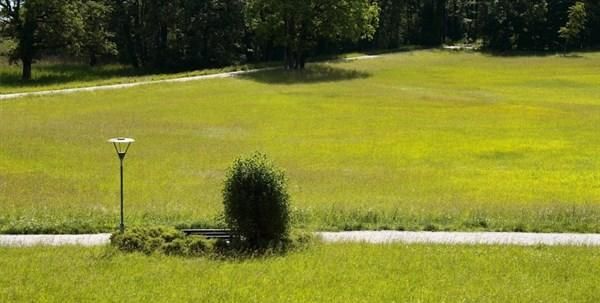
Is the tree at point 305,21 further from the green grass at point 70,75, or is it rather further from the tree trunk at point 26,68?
the tree trunk at point 26,68

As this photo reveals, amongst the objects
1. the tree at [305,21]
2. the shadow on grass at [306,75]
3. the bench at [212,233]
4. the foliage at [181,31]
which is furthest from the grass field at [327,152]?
the foliage at [181,31]

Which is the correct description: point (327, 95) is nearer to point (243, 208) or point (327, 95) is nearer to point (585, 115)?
point (585, 115)

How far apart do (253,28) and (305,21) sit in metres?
7.80

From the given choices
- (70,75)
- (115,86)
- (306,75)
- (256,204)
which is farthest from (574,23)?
(256,204)

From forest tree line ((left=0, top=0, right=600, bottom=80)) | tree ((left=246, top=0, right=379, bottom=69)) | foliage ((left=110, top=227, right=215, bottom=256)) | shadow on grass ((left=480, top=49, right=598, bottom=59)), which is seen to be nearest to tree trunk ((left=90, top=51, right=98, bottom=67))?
forest tree line ((left=0, top=0, right=600, bottom=80))

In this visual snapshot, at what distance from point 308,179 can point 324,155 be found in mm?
5979

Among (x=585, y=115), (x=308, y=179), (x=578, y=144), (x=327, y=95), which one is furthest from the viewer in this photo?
(x=327, y=95)

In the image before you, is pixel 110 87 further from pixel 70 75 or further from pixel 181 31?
pixel 181 31

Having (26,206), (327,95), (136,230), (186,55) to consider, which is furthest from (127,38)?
(136,230)

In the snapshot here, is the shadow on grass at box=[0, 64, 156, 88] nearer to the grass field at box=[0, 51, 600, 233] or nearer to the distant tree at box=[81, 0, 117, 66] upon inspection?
the distant tree at box=[81, 0, 117, 66]

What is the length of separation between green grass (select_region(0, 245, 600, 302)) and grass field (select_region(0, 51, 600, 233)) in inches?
130

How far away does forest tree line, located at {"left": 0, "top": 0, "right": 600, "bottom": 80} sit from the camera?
6756cm

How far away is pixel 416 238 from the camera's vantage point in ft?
50.8

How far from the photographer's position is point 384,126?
133 ft
